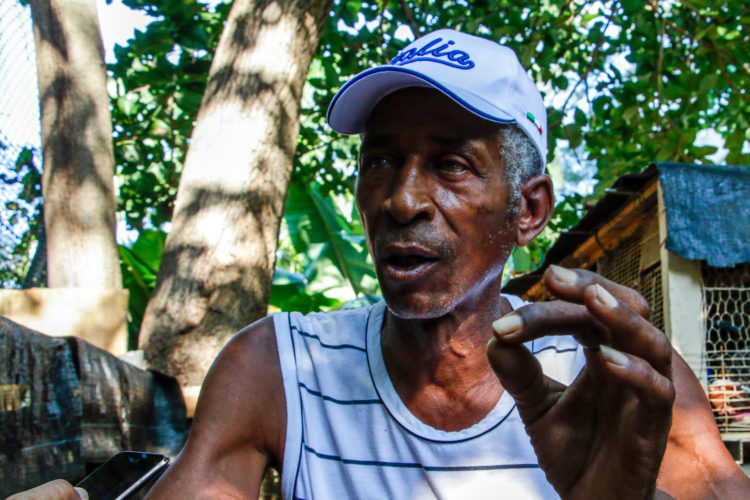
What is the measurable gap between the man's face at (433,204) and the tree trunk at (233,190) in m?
1.04

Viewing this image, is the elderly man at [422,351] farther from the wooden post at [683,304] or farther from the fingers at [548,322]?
the wooden post at [683,304]

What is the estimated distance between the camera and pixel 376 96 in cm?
173

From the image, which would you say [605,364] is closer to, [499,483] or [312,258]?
[499,483]

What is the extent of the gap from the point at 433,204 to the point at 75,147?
6.27 feet

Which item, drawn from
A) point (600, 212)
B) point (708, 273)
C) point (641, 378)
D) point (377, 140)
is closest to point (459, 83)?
point (377, 140)

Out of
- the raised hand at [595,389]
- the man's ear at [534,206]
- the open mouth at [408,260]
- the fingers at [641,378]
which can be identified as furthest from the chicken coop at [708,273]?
the fingers at [641,378]

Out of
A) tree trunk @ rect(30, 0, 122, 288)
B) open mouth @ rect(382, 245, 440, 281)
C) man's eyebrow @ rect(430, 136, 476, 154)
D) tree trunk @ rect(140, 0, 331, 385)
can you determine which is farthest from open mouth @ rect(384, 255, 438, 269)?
tree trunk @ rect(30, 0, 122, 288)

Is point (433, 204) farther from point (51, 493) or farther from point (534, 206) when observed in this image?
point (51, 493)

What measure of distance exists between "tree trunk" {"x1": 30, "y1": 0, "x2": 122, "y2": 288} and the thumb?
212cm

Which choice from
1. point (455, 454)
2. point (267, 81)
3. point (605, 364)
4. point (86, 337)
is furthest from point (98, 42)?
point (605, 364)

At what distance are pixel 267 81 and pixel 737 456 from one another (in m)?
3.35

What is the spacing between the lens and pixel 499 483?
1481 millimetres

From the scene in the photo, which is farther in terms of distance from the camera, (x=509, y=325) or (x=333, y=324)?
(x=333, y=324)

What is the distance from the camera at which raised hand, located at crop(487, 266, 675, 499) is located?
0.94 m
